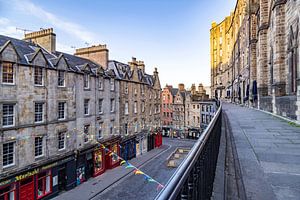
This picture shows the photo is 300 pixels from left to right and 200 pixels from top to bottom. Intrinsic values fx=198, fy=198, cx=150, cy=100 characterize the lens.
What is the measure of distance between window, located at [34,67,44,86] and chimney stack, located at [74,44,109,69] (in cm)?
1055

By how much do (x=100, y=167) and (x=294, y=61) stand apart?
19.3 m

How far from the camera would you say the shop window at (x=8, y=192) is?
41.2ft

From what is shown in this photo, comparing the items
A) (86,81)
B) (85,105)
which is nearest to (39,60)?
(86,81)

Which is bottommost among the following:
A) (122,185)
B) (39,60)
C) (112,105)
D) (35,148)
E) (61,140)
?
(122,185)

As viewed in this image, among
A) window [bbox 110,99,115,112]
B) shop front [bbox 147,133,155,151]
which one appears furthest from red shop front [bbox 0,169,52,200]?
shop front [bbox 147,133,155,151]

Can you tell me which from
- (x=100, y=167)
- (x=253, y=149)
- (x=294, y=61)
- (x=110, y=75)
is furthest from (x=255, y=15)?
(x=100, y=167)

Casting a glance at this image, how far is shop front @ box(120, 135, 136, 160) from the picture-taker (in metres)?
25.4

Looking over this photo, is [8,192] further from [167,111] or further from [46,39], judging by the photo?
[167,111]

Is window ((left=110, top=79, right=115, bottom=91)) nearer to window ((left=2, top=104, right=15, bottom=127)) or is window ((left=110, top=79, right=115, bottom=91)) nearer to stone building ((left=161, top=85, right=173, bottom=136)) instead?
window ((left=2, top=104, right=15, bottom=127))

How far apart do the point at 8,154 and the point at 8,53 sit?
6619 millimetres

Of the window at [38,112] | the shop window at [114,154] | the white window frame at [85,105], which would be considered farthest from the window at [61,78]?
the shop window at [114,154]

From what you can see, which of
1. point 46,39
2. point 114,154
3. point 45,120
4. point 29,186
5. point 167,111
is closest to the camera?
point 29,186

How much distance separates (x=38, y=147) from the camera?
1487 centimetres

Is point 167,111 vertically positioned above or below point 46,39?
below
